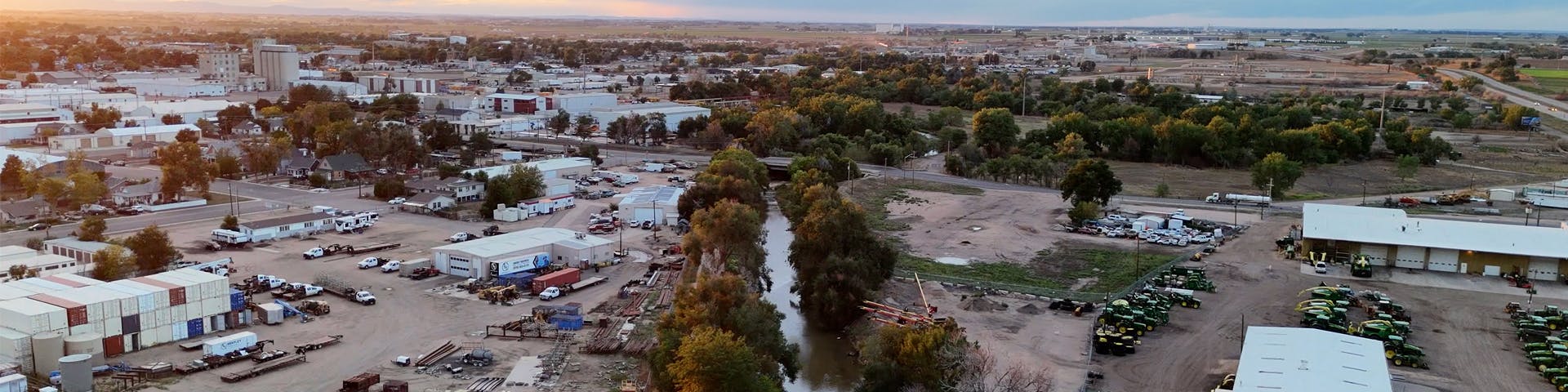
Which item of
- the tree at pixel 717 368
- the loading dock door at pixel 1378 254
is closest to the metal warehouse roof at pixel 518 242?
the tree at pixel 717 368

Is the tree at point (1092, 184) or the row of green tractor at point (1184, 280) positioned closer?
the row of green tractor at point (1184, 280)

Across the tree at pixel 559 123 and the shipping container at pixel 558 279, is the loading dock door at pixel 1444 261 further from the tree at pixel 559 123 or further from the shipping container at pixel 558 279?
the tree at pixel 559 123

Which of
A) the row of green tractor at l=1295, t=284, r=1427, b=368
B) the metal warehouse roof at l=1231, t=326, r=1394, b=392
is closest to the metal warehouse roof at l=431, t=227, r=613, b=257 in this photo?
the metal warehouse roof at l=1231, t=326, r=1394, b=392

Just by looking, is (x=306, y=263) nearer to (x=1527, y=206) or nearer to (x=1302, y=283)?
(x=1302, y=283)

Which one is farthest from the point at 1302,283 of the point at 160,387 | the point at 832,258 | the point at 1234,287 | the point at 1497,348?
the point at 160,387

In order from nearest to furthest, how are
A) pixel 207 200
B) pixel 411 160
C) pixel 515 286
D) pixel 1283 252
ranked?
1. pixel 515 286
2. pixel 1283 252
3. pixel 207 200
4. pixel 411 160

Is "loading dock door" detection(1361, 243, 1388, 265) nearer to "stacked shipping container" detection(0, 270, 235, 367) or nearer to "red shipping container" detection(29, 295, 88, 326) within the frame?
"stacked shipping container" detection(0, 270, 235, 367)

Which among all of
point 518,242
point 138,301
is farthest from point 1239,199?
point 138,301
